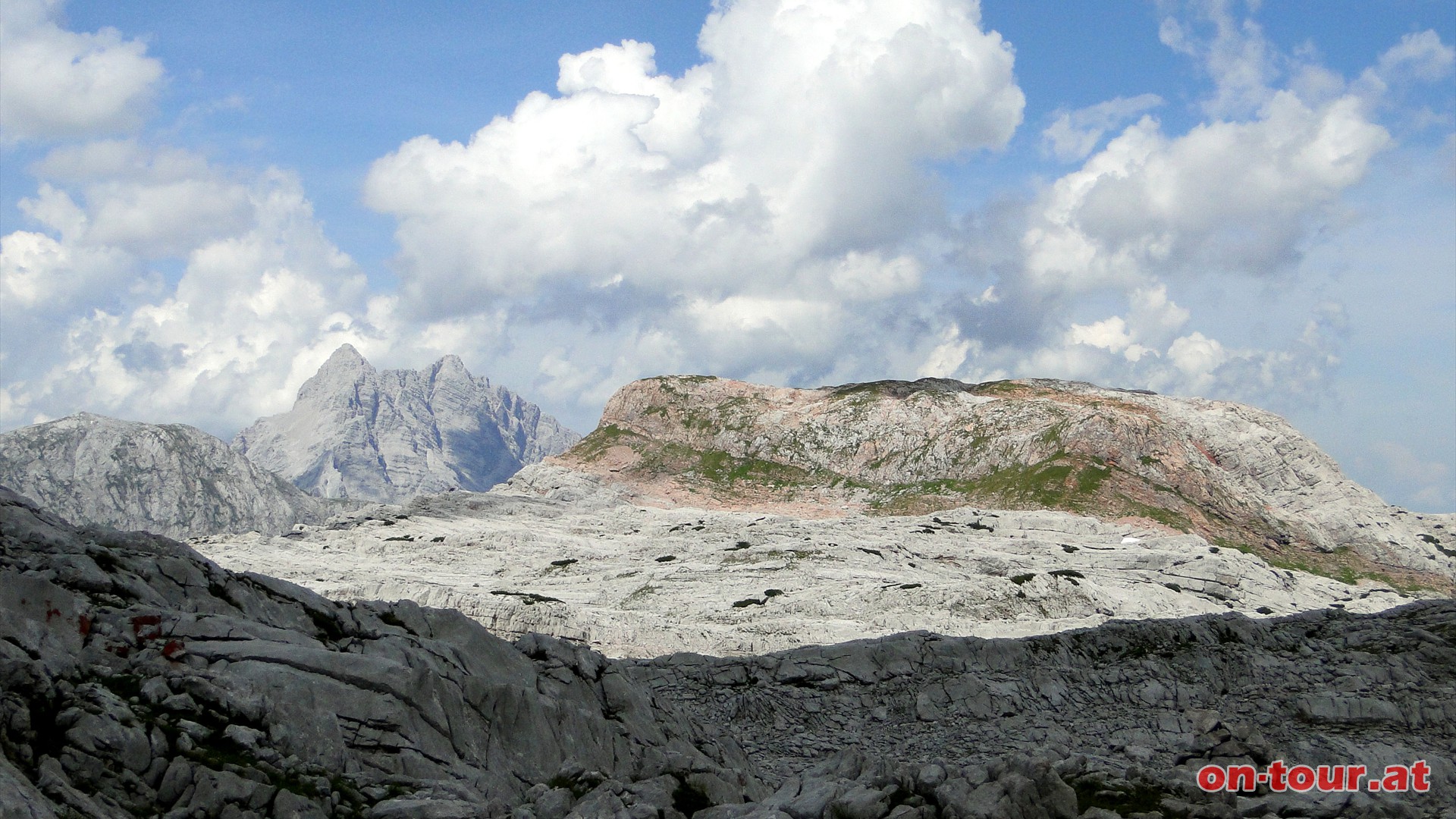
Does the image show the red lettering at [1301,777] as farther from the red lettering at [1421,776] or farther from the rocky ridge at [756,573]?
the rocky ridge at [756,573]

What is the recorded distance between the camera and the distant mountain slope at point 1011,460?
121688mm

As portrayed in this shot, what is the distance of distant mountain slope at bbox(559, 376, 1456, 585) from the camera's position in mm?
121688

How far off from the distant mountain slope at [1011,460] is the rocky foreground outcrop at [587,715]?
8463 centimetres

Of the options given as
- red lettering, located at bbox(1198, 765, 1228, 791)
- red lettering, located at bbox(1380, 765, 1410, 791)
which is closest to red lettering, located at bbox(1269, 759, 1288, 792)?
red lettering, located at bbox(1198, 765, 1228, 791)

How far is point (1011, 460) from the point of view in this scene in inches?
5615

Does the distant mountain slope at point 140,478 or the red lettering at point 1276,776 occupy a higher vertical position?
the distant mountain slope at point 140,478

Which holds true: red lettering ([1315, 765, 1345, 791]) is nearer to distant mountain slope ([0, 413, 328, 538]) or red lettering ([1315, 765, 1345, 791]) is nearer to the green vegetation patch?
the green vegetation patch

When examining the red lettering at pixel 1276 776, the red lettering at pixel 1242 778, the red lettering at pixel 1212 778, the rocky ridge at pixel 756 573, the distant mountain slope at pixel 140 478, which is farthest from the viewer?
the distant mountain slope at pixel 140 478

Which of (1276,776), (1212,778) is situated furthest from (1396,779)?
(1212,778)

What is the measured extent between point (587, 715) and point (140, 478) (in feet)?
619

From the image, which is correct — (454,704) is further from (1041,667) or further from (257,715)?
(1041,667)

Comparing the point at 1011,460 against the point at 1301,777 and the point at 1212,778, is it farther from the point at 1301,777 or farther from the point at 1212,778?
the point at 1212,778

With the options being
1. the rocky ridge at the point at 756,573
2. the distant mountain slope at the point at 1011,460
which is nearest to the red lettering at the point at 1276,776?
the rocky ridge at the point at 756,573

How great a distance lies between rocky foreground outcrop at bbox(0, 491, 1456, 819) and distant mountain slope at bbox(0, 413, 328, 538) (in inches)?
6378
